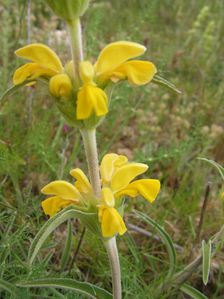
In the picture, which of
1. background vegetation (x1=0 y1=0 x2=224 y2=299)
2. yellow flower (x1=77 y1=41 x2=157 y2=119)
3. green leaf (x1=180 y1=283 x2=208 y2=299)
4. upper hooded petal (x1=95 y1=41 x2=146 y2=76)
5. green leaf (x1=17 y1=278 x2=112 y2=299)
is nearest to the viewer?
yellow flower (x1=77 y1=41 x2=157 y2=119)

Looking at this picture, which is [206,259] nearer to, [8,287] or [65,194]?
[65,194]

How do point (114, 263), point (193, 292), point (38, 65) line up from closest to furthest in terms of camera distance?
point (38, 65)
point (114, 263)
point (193, 292)

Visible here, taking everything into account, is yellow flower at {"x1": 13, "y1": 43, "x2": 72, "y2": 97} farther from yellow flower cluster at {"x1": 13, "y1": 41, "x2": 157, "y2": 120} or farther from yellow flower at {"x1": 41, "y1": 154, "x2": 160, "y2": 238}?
yellow flower at {"x1": 41, "y1": 154, "x2": 160, "y2": 238}

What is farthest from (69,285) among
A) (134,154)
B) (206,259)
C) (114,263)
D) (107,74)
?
(134,154)

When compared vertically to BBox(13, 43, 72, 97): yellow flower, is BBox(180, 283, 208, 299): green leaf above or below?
below

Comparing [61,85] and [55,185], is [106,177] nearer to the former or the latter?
[55,185]

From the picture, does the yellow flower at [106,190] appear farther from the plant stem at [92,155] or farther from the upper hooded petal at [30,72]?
the upper hooded petal at [30,72]

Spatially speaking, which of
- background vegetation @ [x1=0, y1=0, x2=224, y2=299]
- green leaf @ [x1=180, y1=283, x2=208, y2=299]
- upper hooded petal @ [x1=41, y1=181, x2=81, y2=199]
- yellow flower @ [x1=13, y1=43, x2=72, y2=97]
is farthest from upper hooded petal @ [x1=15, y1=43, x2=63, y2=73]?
green leaf @ [x1=180, y1=283, x2=208, y2=299]
